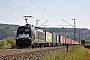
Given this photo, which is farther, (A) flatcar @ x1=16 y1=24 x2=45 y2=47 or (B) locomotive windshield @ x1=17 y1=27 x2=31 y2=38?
(B) locomotive windshield @ x1=17 y1=27 x2=31 y2=38

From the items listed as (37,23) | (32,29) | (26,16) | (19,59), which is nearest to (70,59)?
(19,59)

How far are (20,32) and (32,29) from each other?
A: 181 centimetres

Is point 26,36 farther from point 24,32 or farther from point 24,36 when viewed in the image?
point 24,32

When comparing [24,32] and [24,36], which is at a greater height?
[24,32]

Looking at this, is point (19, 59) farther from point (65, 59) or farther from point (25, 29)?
point (25, 29)

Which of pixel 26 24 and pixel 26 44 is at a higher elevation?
pixel 26 24

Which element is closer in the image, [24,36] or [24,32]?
[24,36]

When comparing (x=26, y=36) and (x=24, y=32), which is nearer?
(x=26, y=36)

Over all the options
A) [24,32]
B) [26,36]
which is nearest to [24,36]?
[26,36]

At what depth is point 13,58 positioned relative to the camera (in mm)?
16734

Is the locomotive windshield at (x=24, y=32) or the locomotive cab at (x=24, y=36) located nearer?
the locomotive cab at (x=24, y=36)

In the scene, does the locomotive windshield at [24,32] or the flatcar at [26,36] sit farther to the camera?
the locomotive windshield at [24,32]

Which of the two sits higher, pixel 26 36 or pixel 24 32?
pixel 24 32

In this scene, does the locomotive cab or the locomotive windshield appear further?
the locomotive windshield
